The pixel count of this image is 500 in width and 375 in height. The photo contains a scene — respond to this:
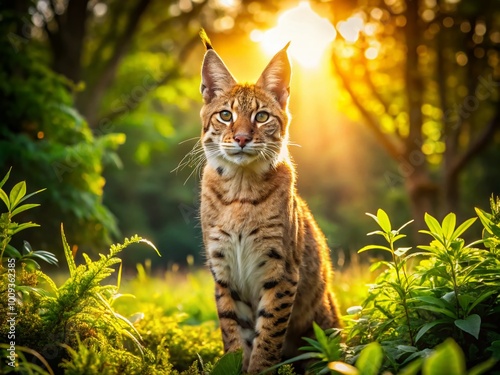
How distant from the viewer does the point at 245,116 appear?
3.74m

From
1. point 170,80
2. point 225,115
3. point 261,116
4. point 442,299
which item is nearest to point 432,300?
point 442,299

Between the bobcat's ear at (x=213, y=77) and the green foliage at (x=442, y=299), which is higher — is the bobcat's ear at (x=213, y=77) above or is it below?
above

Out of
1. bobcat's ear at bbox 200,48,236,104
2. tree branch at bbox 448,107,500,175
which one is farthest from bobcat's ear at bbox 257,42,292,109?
tree branch at bbox 448,107,500,175

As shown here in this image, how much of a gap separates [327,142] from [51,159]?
73.5 ft

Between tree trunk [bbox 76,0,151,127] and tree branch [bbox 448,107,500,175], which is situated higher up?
tree trunk [bbox 76,0,151,127]

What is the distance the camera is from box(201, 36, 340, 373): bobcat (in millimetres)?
3412

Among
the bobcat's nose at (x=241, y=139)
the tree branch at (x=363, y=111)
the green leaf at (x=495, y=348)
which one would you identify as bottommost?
the green leaf at (x=495, y=348)

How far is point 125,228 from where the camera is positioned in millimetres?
27000

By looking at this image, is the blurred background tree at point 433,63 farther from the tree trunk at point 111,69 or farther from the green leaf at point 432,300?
the green leaf at point 432,300

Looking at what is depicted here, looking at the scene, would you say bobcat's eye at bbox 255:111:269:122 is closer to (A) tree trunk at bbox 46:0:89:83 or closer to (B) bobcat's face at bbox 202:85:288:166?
(B) bobcat's face at bbox 202:85:288:166

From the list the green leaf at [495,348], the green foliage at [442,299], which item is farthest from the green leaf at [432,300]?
the green leaf at [495,348]

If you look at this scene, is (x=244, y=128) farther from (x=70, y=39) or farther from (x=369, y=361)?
(x=70, y=39)

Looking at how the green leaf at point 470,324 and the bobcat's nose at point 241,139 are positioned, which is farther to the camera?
the bobcat's nose at point 241,139

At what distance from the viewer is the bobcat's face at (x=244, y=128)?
356 centimetres
